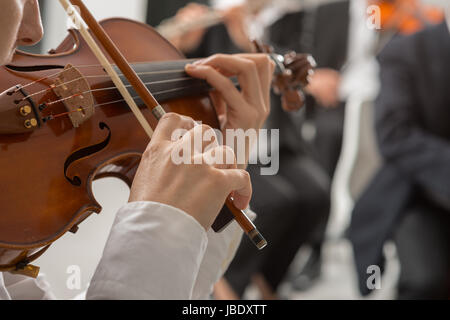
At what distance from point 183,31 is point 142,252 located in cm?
145

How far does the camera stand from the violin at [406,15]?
1.37 meters

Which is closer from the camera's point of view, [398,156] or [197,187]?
[197,187]

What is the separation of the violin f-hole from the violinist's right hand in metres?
0.10

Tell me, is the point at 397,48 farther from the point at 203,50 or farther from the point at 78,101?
the point at 78,101

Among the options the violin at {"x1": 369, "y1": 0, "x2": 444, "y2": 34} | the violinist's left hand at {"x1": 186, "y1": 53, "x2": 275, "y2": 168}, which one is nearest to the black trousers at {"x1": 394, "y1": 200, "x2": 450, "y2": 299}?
the violin at {"x1": 369, "y1": 0, "x2": 444, "y2": 34}

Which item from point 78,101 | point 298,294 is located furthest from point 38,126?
point 298,294

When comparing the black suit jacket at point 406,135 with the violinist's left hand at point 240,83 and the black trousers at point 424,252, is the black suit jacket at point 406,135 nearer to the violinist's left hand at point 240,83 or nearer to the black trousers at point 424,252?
the black trousers at point 424,252

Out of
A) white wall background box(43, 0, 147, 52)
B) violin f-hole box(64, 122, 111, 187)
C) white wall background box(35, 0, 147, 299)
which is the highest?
white wall background box(43, 0, 147, 52)

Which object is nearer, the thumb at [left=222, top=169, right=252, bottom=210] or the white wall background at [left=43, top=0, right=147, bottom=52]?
the thumb at [left=222, top=169, right=252, bottom=210]

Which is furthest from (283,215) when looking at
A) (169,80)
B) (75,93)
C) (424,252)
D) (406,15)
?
(75,93)

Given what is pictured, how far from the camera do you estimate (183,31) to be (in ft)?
5.64

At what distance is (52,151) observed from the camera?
464 mm

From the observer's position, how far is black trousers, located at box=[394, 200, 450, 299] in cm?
115

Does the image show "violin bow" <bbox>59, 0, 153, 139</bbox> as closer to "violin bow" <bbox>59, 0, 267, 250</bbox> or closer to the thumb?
"violin bow" <bbox>59, 0, 267, 250</bbox>
